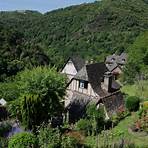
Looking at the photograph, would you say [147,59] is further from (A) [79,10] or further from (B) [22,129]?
(A) [79,10]

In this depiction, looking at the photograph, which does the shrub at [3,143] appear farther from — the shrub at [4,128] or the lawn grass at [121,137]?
the lawn grass at [121,137]

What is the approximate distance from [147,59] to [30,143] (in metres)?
29.6

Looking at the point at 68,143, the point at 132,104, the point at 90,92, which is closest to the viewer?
the point at 68,143

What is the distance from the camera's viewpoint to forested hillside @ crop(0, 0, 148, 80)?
121 metres

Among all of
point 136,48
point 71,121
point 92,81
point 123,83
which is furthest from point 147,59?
point 71,121

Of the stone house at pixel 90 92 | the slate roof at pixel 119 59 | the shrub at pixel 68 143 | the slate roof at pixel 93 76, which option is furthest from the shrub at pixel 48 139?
the slate roof at pixel 119 59

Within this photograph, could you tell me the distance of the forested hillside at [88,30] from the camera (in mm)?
120562

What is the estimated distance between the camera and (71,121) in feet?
119

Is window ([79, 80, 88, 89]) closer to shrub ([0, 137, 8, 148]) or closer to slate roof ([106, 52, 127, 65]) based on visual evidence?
shrub ([0, 137, 8, 148])

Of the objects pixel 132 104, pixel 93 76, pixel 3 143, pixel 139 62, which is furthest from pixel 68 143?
pixel 139 62

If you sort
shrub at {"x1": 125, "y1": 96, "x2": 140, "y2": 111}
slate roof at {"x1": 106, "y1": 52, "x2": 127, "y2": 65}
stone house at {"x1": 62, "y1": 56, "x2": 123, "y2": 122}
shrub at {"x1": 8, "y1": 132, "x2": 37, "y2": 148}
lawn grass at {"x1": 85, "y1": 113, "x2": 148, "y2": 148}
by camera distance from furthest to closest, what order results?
slate roof at {"x1": 106, "y1": 52, "x2": 127, "y2": 65} < stone house at {"x1": 62, "y1": 56, "x2": 123, "y2": 122} < shrub at {"x1": 125, "y1": 96, "x2": 140, "y2": 111} < lawn grass at {"x1": 85, "y1": 113, "x2": 148, "y2": 148} < shrub at {"x1": 8, "y1": 132, "x2": 37, "y2": 148}

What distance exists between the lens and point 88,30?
459ft

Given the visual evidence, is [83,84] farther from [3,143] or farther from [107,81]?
[3,143]

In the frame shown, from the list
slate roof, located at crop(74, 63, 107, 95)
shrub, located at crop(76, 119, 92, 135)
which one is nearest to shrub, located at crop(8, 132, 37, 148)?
shrub, located at crop(76, 119, 92, 135)
